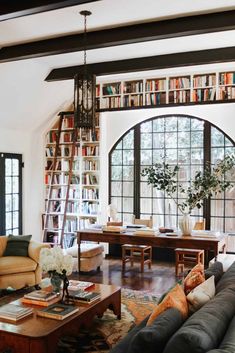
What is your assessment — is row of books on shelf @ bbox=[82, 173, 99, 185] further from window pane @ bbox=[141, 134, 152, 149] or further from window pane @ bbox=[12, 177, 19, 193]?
window pane @ bbox=[12, 177, 19, 193]

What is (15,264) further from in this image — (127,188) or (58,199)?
(127,188)

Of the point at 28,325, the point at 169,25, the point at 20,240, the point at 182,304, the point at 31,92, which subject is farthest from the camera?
the point at 31,92

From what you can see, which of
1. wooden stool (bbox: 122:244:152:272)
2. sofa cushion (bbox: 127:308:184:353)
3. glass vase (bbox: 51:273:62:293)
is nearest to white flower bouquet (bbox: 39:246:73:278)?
glass vase (bbox: 51:273:62:293)

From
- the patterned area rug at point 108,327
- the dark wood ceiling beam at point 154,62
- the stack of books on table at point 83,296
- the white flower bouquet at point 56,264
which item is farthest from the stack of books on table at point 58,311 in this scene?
the dark wood ceiling beam at point 154,62

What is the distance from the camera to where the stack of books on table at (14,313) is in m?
3.28

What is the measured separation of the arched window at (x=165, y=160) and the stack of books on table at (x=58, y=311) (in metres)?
4.41

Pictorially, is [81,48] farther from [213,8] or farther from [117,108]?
[117,108]

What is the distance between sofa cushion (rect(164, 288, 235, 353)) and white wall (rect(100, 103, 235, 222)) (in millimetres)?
5285

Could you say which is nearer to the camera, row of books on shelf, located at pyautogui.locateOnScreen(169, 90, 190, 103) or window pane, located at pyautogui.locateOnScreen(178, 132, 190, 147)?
row of books on shelf, located at pyautogui.locateOnScreen(169, 90, 190, 103)

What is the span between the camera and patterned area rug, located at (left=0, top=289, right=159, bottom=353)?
3.65 m

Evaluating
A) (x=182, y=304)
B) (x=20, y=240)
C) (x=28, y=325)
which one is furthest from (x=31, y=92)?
(x=182, y=304)

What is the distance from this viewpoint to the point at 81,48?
17.0 ft

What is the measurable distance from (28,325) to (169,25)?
3.57m

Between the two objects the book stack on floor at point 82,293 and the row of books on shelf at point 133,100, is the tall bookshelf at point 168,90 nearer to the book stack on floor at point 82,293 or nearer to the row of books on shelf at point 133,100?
the row of books on shelf at point 133,100
